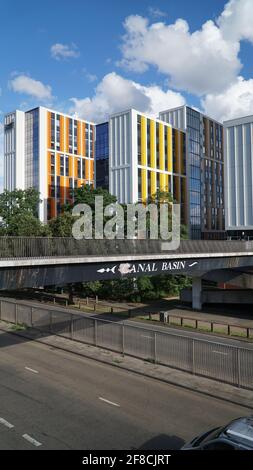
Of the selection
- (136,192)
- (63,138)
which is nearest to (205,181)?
(136,192)

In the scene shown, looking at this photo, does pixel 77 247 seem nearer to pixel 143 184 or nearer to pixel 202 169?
pixel 143 184

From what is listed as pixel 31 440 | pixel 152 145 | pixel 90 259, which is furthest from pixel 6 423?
pixel 152 145

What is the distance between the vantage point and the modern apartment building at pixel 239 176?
60.7m

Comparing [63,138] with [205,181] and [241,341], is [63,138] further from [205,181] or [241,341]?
[241,341]

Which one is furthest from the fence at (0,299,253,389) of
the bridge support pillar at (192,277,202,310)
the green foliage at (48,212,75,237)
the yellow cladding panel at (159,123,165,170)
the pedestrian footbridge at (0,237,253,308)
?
the yellow cladding panel at (159,123,165,170)

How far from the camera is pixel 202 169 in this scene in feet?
302

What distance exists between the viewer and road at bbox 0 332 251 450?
10.3 metres

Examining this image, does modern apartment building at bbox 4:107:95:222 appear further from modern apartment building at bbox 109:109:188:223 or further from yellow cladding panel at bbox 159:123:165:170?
yellow cladding panel at bbox 159:123:165:170

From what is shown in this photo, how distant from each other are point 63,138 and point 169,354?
84.8 m

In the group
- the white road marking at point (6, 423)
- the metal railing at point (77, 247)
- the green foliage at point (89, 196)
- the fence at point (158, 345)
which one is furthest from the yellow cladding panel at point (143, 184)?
the white road marking at point (6, 423)

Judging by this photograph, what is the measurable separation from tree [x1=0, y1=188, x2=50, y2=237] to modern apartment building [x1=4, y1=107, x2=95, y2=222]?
3291 centimetres

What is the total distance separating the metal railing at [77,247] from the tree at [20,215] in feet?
58.4

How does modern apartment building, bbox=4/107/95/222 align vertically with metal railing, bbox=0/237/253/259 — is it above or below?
above

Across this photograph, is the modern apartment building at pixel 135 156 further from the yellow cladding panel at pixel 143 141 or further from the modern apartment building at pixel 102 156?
the modern apartment building at pixel 102 156
